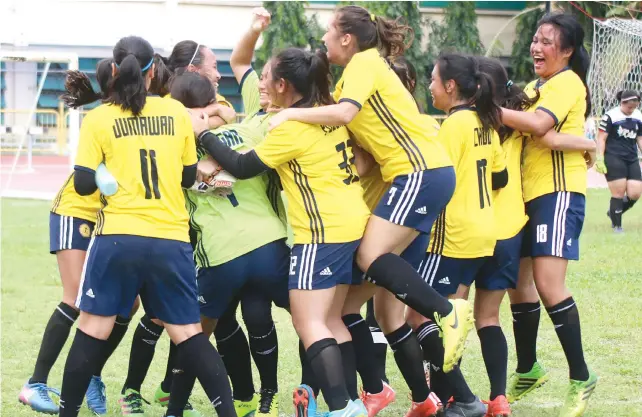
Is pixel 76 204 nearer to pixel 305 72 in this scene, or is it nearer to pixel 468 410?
pixel 305 72

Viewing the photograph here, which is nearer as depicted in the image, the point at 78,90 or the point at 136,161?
the point at 136,161

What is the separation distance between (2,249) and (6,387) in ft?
22.4

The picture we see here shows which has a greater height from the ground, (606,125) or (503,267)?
(503,267)

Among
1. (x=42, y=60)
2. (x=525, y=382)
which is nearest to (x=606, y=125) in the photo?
(x=42, y=60)

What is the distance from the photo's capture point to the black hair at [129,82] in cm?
457

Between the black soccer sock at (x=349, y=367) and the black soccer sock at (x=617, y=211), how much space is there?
956 cm

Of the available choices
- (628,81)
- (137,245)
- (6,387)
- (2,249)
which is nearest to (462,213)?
(137,245)

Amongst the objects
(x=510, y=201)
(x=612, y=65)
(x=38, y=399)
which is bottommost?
(x=38, y=399)

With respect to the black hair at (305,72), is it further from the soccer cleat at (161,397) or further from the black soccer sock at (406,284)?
the soccer cleat at (161,397)

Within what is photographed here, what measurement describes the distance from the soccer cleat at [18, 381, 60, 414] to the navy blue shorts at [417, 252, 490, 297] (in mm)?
2143

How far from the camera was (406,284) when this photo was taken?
4.81 m

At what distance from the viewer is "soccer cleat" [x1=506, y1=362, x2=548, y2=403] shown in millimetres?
5797

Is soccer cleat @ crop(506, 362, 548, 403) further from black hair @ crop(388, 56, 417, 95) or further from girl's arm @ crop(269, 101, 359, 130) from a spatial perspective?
girl's arm @ crop(269, 101, 359, 130)

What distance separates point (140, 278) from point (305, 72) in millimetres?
1273
